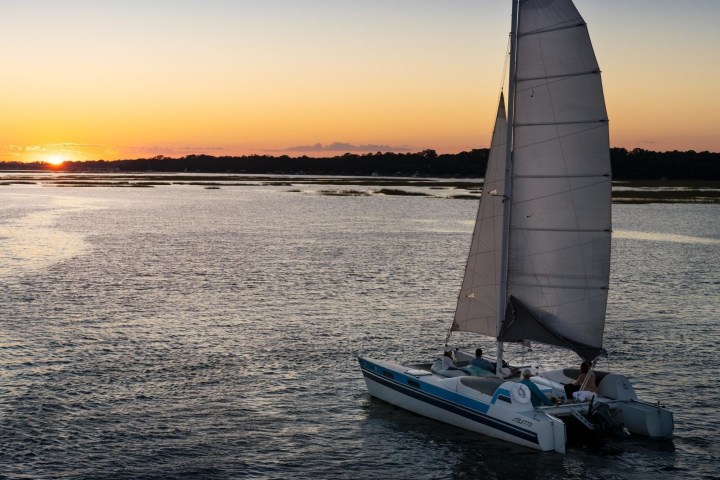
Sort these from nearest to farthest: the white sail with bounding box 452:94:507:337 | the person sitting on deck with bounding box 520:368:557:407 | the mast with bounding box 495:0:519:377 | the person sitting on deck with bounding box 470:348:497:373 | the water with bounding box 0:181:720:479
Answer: the water with bounding box 0:181:720:479 → the person sitting on deck with bounding box 520:368:557:407 → the mast with bounding box 495:0:519:377 → the white sail with bounding box 452:94:507:337 → the person sitting on deck with bounding box 470:348:497:373

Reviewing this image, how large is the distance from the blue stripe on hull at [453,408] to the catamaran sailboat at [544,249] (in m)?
0.04

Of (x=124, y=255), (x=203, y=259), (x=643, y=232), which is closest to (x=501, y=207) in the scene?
(x=203, y=259)

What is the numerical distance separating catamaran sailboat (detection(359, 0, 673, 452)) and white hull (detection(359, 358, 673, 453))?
0.04 m

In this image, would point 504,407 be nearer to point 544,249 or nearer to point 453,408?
Result: point 453,408

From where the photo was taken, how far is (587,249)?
29.3 meters

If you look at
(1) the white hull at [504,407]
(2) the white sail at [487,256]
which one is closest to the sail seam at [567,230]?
(2) the white sail at [487,256]

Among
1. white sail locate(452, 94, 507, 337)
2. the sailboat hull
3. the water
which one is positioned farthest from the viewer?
white sail locate(452, 94, 507, 337)

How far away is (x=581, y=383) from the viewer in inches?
1160

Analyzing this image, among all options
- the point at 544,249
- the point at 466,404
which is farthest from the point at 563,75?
the point at 466,404

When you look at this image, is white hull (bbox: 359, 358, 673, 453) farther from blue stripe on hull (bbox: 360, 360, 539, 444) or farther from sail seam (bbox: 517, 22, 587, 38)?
sail seam (bbox: 517, 22, 587, 38)

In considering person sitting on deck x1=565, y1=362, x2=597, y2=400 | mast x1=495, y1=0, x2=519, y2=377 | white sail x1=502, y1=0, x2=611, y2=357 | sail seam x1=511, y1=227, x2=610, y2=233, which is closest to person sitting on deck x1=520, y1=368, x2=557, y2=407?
person sitting on deck x1=565, y1=362, x2=597, y2=400

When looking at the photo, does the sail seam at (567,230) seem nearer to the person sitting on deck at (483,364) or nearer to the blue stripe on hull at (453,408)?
the person sitting on deck at (483,364)

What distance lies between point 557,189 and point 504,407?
773cm

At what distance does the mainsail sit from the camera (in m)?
28.4
